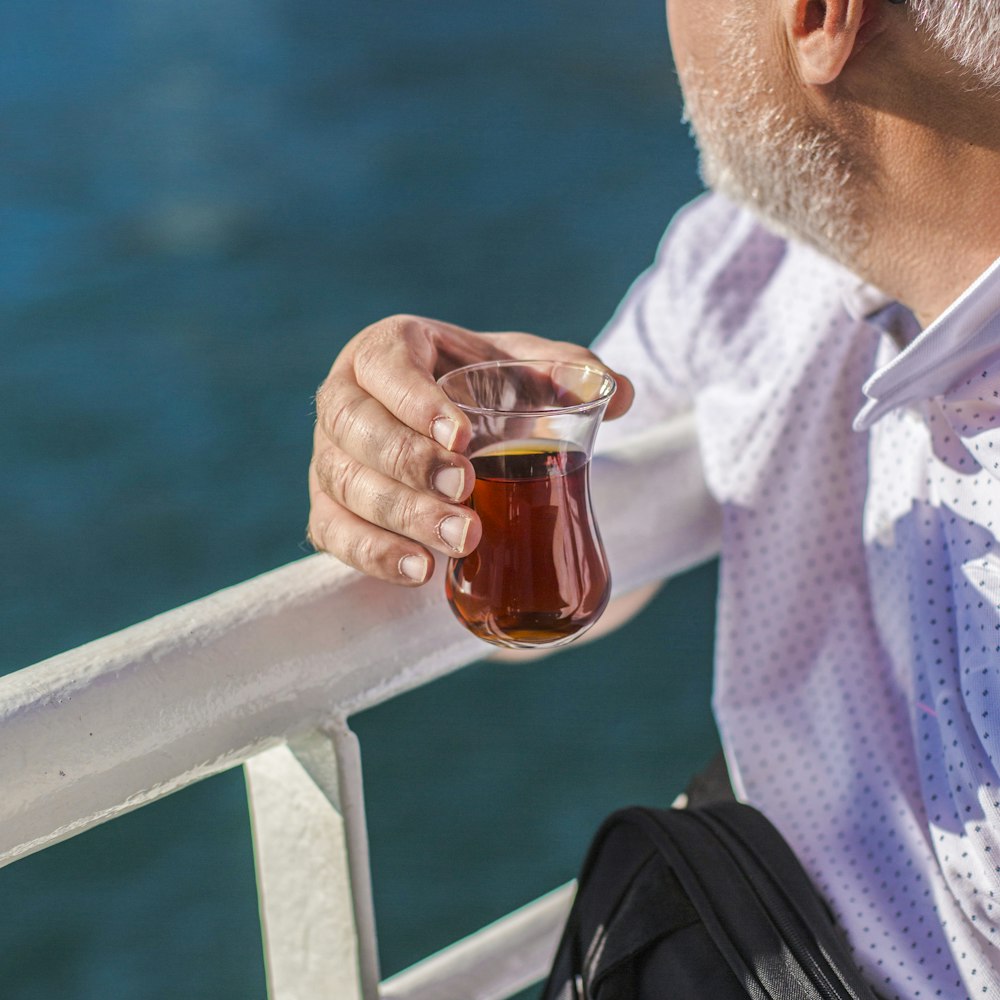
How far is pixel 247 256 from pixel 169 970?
15.1 feet

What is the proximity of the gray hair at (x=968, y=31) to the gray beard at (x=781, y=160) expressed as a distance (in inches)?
5.2

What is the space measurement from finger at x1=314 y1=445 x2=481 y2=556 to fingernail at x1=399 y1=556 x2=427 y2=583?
1 cm

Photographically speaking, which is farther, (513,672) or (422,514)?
(513,672)

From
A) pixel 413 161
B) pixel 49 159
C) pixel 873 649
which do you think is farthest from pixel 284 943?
pixel 49 159

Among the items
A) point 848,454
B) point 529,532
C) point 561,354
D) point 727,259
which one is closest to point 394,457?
point 529,532

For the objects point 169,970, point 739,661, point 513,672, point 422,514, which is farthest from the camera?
point 513,672

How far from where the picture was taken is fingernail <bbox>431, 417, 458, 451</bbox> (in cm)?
95

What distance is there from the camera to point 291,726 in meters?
1.05

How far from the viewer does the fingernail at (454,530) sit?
96cm

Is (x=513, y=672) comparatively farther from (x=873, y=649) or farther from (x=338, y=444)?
(x=338, y=444)

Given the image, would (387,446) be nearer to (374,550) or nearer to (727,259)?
(374,550)

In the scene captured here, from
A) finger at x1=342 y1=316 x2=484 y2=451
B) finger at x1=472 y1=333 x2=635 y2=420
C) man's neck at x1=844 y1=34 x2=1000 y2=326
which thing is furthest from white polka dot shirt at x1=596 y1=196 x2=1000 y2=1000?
finger at x1=342 y1=316 x2=484 y2=451

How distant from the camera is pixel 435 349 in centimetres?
115

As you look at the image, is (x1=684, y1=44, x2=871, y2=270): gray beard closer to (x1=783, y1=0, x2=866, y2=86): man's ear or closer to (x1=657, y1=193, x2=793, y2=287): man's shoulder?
(x1=783, y1=0, x2=866, y2=86): man's ear
